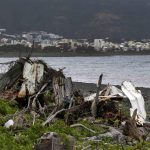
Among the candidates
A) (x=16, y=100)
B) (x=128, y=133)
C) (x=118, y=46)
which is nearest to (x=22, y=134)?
(x=128, y=133)

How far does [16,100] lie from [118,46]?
15667 cm

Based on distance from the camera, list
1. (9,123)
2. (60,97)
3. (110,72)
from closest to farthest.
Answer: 1. (9,123)
2. (60,97)
3. (110,72)

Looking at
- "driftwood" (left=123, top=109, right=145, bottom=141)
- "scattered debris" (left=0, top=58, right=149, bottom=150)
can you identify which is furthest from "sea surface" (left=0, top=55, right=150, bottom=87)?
"driftwood" (left=123, top=109, right=145, bottom=141)

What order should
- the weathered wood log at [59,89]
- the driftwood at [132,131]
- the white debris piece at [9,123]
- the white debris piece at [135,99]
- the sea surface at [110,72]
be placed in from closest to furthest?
the white debris piece at [9,123] < the driftwood at [132,131] < the weathered wood log at [59,89] < the white debris piece at [135,99] < the sea surface at [110,72]

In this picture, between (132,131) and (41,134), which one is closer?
(41,134)

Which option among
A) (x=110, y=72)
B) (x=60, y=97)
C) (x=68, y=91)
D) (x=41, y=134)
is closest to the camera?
(x=41, y=134)

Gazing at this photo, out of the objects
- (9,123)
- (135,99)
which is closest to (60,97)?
(135,99)

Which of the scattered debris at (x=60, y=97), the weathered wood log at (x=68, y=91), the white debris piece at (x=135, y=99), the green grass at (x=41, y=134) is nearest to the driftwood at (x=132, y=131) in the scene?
the scattered debris at (x=60, y=97)

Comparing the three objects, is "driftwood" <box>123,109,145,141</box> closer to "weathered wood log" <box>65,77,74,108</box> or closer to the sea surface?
"weathered wood log" <box>65,77,74,108</box>

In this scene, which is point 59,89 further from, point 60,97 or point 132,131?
point 132,131

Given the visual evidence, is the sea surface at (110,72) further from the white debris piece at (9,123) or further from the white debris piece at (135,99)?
the white debris piece at (9,123)

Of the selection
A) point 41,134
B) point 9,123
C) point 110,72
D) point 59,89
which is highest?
point 59,89

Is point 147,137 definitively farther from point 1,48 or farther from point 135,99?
point 1,48

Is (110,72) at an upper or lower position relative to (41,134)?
lower
